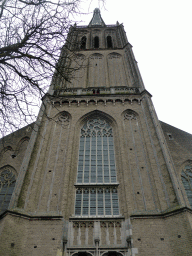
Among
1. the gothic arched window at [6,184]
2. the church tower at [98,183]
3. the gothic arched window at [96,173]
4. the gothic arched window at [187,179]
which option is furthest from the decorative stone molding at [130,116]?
the gothic arched window at [6,184]

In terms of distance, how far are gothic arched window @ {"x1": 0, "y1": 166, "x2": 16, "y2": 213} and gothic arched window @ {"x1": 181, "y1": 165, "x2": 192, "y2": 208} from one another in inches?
374

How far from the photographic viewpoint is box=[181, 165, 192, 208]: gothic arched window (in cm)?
1207

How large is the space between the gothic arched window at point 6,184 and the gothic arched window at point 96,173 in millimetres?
3867

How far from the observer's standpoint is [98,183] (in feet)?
36.2

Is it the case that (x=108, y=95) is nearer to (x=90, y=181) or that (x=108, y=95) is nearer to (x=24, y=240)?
(x=90, y=181)

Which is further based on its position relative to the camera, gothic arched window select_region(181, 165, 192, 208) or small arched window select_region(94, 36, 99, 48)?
small arched window select_region(94, 36, 99, 48)

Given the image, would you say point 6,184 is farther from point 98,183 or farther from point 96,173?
point 98,183

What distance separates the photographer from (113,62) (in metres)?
21.5

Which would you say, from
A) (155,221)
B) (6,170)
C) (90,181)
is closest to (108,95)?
(90,181)

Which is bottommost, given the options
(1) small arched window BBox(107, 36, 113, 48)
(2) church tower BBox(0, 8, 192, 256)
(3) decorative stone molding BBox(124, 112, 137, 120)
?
(2) church tower BBox(0, 8, 192, 256)

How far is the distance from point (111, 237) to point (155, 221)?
1.92 m

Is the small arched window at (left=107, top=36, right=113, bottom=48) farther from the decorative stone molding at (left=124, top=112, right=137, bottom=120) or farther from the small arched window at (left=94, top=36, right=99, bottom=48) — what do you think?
the decorative stone molding at (left=124, top=112, right=137, bottom=120)

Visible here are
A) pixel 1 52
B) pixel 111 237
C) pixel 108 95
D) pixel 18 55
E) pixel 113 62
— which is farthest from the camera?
pixel 113 62

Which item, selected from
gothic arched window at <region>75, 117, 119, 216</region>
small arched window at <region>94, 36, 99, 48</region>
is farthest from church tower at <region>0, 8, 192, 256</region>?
small arched window at <region>94, 36, 99, 48</region>
